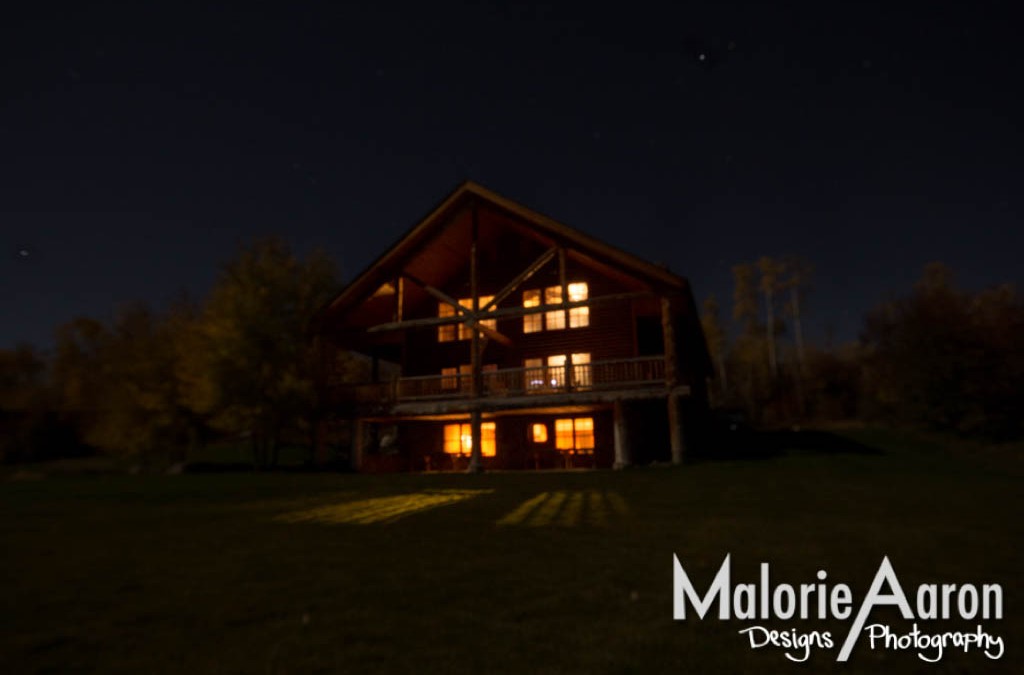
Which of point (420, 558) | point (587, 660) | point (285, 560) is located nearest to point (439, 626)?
point (587, 660)

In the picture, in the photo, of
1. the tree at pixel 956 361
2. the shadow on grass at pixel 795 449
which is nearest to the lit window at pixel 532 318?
the shadow on grass at pixel 795 449

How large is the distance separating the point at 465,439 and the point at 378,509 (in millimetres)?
15438

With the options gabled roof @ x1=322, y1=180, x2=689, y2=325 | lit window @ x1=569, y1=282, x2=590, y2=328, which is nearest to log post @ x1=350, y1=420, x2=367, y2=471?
gabled roof @ x1=322, y1=180, x2=689, y2=325

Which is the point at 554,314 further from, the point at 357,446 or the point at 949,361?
the point at 949,361

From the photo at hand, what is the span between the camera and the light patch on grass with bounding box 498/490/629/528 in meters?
8.52

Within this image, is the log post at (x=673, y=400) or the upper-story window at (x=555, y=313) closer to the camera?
the log post at (x=673, y=400)

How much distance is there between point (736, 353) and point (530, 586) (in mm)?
55081

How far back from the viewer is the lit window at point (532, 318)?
2491cm

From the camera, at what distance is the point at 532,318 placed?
2527 cm

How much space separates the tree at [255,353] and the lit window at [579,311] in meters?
10.4

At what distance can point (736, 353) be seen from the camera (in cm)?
5594

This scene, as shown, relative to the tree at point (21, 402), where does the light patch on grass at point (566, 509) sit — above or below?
below

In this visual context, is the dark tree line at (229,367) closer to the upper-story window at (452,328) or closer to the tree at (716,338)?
the upper-story window at (452,328)

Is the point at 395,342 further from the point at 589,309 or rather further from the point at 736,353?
the point at 736,353
